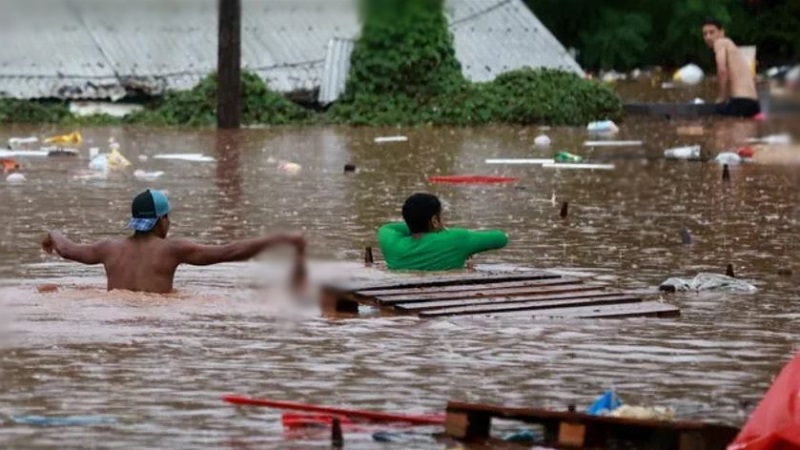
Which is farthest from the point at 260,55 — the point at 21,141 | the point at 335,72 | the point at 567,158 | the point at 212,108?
the point at 567,158

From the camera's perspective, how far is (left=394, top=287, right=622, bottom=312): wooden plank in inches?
406

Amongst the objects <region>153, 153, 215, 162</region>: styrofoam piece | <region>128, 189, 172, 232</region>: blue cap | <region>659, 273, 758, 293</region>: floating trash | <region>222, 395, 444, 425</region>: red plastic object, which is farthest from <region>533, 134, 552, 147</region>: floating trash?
<region>222, 395, 444, 425</region>: red plastic object

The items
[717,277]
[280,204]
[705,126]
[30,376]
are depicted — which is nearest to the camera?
[30,376]

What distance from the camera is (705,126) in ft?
86.7

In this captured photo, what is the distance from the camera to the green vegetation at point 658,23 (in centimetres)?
599

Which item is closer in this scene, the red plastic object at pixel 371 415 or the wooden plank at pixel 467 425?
the wooden plank at pixel 467 425

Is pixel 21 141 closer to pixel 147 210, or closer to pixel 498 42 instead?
pixel 498 42

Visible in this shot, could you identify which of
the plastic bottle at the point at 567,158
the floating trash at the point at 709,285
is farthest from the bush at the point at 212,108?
the floating trash at the point at 709,285

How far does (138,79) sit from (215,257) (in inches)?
792

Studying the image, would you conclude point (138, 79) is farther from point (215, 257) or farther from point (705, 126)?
point (215, 257)

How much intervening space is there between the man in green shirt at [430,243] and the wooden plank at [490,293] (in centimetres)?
76

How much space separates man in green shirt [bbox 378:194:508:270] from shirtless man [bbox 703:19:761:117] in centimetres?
154

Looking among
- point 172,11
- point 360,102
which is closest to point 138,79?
point 360,102

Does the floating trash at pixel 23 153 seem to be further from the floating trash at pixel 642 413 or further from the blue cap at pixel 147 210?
the floating trash at pixel 642 413
